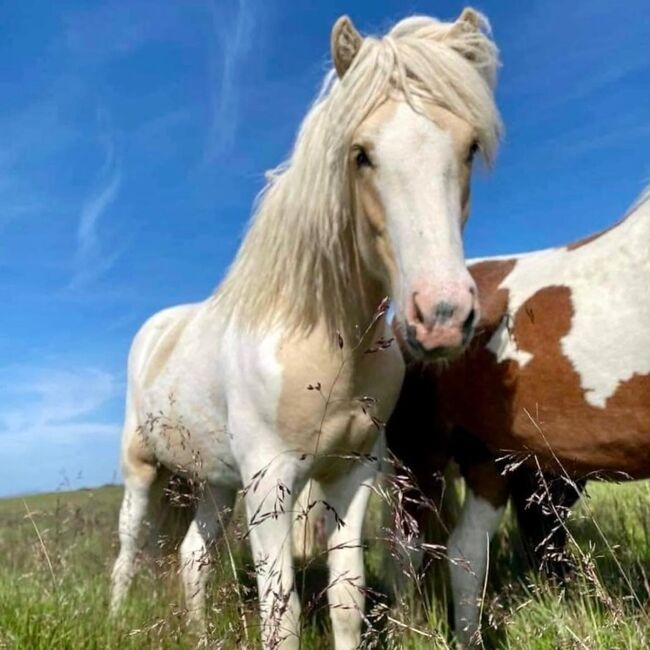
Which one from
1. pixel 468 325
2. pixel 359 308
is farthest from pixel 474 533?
pixel 468 325

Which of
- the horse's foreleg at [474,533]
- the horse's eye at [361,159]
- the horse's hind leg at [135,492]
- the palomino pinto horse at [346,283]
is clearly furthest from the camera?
the horse's hind leg at [135,492]

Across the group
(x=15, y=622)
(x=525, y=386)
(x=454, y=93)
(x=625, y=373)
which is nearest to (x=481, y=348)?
(x=525, y=386)

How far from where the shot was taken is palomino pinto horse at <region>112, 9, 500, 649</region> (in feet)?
7.43

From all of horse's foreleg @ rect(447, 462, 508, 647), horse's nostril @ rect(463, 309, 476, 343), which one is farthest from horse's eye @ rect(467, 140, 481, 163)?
horse's foreleg @ rect(447, 462, 508, 647)

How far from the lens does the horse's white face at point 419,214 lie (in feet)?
6.93

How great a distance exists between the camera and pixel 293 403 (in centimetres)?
278

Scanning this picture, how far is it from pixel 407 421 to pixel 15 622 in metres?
2.04

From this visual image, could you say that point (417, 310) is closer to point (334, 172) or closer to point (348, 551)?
point (334, 172)

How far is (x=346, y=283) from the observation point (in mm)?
2840

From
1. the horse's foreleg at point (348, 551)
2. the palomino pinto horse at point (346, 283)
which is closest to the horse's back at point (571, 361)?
the palomino pinto horse at point (346, 283)

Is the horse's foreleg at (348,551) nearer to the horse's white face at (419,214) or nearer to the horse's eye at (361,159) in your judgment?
the horse's white face at (419,214)

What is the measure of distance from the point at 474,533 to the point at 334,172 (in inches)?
72.2

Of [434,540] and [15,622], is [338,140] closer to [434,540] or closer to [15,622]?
[15,622]

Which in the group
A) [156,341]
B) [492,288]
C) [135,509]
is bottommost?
[135,509]
